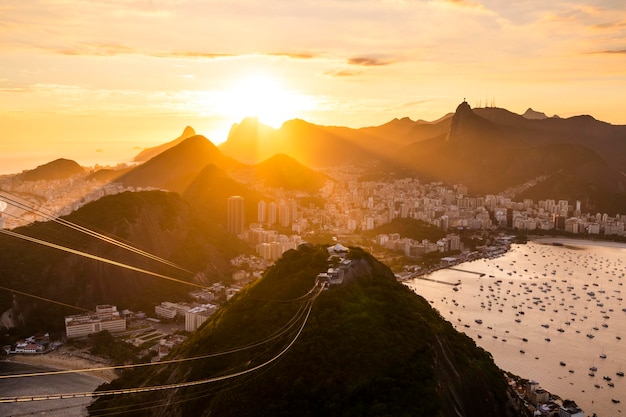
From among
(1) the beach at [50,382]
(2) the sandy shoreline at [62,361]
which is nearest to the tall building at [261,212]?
(1) the beach at [50,382]

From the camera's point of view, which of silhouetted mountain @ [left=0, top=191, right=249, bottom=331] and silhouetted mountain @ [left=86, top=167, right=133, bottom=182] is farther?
silhouetted mountain @ [left=86, top=167, right=133, bottom=182]

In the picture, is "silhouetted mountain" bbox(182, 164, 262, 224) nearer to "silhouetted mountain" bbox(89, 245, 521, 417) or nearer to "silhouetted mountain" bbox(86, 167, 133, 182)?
"silhouetted mountain" bbox(86, 167, 133, 182)

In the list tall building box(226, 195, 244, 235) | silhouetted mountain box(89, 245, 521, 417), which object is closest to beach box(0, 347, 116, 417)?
silhouetted mountain box(89, 245, 521, 417)

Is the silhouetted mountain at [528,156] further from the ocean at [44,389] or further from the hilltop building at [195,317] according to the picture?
the ocean at [44,389]

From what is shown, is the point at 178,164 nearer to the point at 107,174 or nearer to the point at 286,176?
the point at 107,174

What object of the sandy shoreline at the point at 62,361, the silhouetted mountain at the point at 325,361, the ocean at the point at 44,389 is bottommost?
the ocean at the point at 44,389
